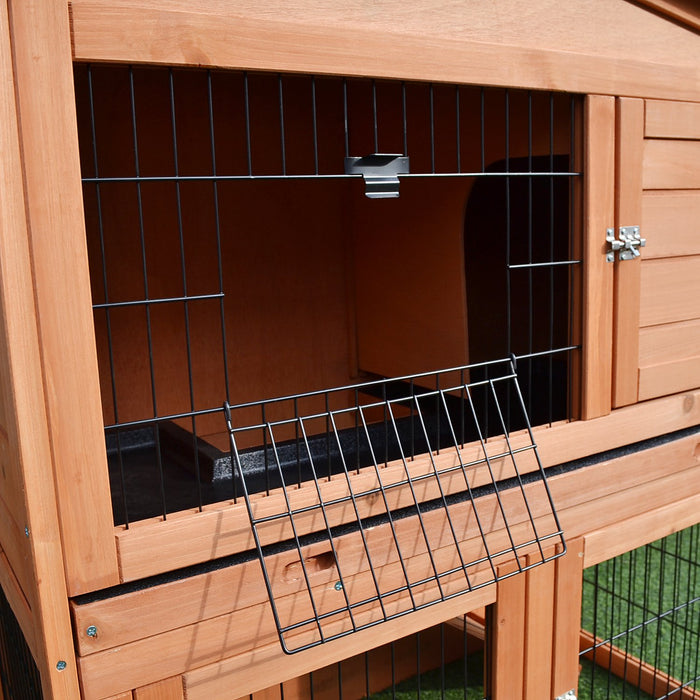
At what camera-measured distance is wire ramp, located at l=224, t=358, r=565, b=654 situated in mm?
1172

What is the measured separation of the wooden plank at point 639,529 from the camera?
62.1 inches

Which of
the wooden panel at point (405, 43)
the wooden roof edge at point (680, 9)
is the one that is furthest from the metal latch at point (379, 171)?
the wooden roof edge at point (680, 9)

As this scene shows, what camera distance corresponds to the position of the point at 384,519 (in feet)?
4.26

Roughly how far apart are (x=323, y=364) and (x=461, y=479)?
109cm

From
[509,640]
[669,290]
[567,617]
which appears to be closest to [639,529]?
[567,617]

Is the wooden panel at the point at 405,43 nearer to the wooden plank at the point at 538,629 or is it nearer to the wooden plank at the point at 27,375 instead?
the wooden plank at the point at 27,375

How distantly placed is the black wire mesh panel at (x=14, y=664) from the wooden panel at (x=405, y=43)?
1.10m

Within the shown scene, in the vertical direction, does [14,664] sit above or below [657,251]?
below

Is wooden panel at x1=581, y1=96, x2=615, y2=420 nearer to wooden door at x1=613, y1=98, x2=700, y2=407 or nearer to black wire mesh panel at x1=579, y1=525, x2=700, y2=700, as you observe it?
wooden door at x1=613, y1=98, x2=700, y2=407

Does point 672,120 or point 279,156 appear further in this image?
point 279,156

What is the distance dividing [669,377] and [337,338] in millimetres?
1071

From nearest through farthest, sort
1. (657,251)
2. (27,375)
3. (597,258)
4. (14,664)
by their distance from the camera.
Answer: (27,375) < (597,258) < (657,251) < (14,664)

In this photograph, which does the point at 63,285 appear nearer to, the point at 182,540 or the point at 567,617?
the point at 182,540

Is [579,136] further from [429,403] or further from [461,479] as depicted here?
[429,403]
